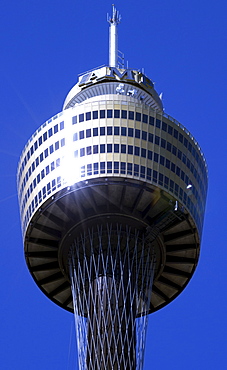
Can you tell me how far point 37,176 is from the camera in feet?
362

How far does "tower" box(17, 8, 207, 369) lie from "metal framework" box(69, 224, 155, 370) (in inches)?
3.8

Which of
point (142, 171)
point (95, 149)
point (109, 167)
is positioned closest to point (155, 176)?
point (142, 171)

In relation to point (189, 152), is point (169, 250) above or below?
below

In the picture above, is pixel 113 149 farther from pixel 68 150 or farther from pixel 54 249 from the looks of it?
pixel 54 249

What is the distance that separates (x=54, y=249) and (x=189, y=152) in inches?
630

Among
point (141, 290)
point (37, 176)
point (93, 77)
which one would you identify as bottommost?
point (141, 290)

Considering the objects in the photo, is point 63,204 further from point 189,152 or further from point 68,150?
point 189,152

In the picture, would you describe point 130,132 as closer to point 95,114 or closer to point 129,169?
point 95,114

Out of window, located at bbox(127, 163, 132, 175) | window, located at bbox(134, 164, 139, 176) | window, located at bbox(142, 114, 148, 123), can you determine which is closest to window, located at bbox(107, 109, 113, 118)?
window, located at bbox(142, 114, 148, 123)

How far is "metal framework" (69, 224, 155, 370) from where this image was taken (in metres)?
108

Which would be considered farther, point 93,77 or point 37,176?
point 93,77

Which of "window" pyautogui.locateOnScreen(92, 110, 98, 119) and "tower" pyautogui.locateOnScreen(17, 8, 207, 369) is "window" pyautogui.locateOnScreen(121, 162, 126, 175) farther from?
"window" pyautogui.locateOnScreen(92, 110, 98, 119)

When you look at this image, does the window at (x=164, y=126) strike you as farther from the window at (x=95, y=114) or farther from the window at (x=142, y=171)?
the window at (x=95, y=114)

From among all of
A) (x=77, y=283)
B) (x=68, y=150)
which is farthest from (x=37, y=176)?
(x=77, y=283)
